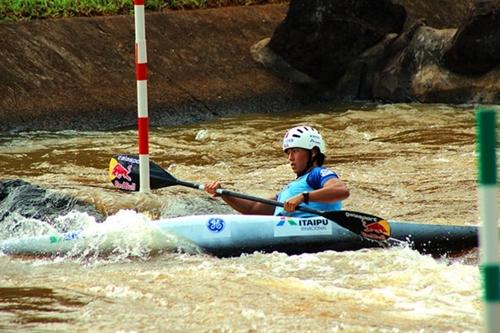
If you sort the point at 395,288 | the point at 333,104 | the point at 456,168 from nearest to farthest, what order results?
the point at 395,288 < the point at 456,168 < the point at 333,104

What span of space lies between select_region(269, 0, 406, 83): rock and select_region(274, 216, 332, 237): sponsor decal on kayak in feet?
27.4

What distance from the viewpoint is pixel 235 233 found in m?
7.08

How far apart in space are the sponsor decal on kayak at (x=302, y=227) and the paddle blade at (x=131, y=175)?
1.26 metres

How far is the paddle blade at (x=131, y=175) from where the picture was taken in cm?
813

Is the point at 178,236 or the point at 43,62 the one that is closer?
the point at 178,236

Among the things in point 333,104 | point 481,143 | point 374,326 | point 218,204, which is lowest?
point 374,326

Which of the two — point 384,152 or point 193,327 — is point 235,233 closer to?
point 193,327

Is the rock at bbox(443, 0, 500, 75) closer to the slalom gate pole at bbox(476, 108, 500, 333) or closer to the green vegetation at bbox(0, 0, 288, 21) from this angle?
the green vegetation at bbox(0, 0, 288, 21)

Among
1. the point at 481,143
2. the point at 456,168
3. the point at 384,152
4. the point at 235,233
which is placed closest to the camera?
the point at 481,143

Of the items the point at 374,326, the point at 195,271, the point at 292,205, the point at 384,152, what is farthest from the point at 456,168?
the point at 374,326

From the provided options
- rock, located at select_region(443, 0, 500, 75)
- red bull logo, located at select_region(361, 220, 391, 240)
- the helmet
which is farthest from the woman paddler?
rock, located at select_region(443, 0, 500, 75)

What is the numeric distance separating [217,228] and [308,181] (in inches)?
26.5

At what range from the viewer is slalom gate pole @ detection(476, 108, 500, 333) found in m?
3.26

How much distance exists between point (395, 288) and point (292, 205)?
1.19 meters
